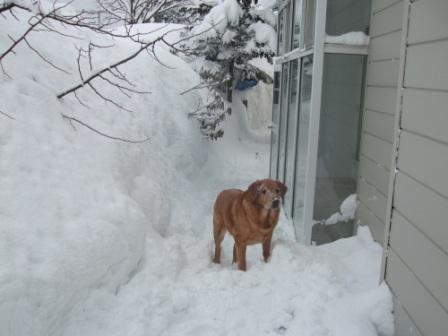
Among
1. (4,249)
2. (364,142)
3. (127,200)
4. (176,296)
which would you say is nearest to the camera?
(4,249)

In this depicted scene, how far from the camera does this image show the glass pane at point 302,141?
16.1 feet

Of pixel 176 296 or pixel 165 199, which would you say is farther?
pixel 165 199

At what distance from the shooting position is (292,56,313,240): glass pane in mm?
4898

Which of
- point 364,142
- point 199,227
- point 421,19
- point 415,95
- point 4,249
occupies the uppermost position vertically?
point 421,19

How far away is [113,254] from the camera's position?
3268 millimetres

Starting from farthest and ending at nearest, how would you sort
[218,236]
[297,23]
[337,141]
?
[297,23] < [337,141] < [218,236]

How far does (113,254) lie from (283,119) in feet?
14.5

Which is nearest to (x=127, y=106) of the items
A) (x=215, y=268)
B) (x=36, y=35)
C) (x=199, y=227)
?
(x=36, y=35)

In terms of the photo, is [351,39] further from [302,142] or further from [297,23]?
[297,23]

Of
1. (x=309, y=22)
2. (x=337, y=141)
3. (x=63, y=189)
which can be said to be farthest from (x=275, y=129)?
(x=63, y=189)

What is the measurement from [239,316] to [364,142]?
2.45 m

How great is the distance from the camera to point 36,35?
5199 millimetres

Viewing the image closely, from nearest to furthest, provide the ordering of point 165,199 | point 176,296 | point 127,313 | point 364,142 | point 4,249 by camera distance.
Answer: point 4,249
point 127,313
point 176,296
point 364,142
point 165,199

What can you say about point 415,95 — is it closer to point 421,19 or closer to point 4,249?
point 421,19
